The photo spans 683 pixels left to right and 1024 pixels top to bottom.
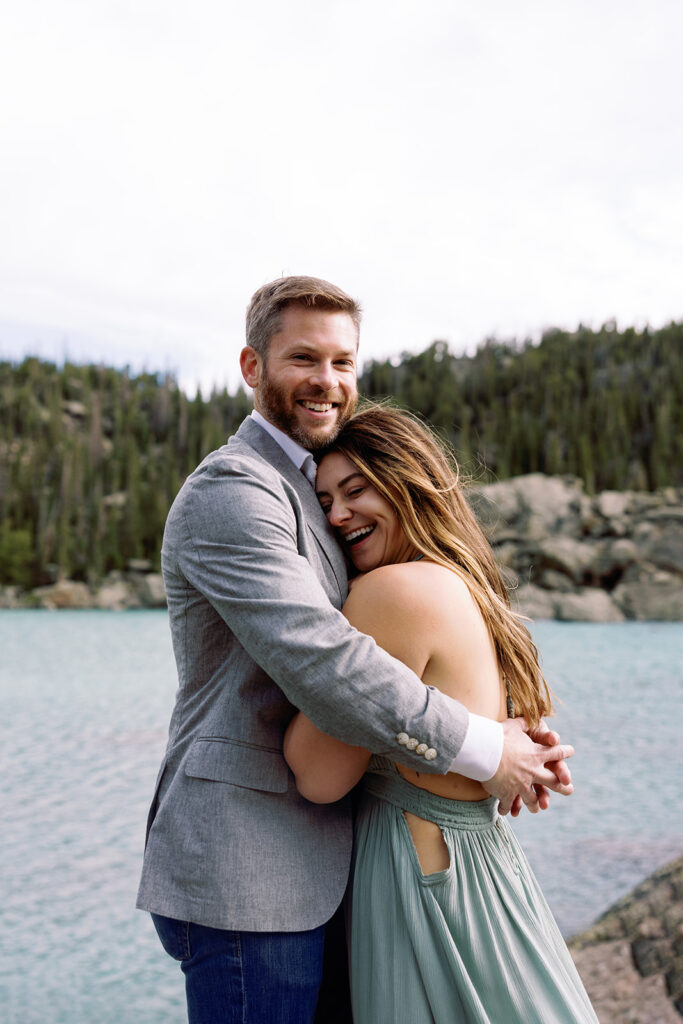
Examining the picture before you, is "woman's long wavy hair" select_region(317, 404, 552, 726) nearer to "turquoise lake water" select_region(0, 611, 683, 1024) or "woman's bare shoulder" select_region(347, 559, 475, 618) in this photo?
"woman's bare shoulder" select_region(347, 559, 475, 618)

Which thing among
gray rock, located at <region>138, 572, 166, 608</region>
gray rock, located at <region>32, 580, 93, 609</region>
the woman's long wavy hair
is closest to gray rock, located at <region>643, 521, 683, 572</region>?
gray rock, located at <region>138, 572, 166, 608</region>

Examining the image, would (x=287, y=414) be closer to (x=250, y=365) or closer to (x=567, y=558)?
(x=250, y=365)

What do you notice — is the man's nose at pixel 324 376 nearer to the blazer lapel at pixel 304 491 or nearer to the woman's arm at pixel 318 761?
the blazer lapel at pixel 304 491

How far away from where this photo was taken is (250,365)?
7.60 feet

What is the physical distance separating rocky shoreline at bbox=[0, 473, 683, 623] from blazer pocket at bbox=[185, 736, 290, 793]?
116ft

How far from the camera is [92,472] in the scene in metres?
77.9

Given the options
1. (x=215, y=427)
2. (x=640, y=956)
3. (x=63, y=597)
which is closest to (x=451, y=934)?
(x=640, y=956)

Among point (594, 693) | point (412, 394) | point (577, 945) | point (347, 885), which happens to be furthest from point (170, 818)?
point (412, 394)

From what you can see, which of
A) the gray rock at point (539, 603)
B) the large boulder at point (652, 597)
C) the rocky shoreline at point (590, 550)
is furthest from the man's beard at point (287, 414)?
the large boulder at point (652, 597)

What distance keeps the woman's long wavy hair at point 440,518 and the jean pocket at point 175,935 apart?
885 mm

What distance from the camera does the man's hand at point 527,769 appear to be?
191 cm

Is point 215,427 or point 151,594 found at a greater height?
point 215,427

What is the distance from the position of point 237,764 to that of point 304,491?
2.19 ft

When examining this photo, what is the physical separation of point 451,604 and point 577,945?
10.6 ft
